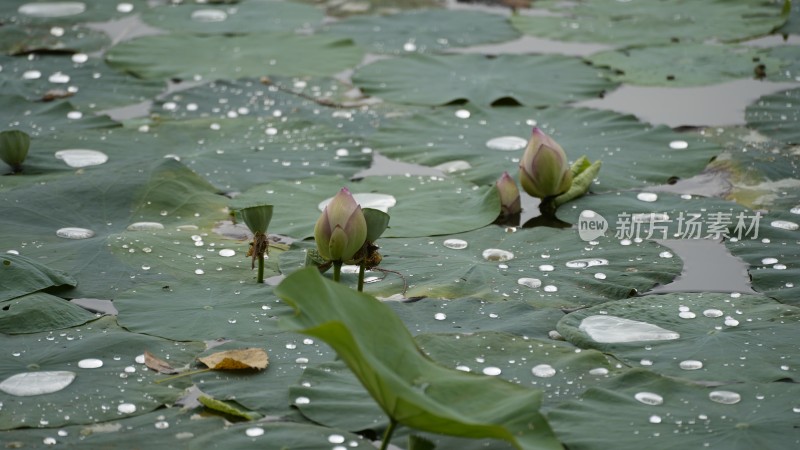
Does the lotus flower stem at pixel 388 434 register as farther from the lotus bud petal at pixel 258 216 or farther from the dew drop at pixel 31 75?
the dew drop at pixel 31 75

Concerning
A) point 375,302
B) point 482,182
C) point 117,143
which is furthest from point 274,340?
point 117,143

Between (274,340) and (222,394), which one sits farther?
(274,340)

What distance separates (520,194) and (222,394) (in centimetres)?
119

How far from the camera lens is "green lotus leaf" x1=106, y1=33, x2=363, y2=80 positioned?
12.1 ft

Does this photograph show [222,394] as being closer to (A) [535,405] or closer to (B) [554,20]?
(A) [535,405]

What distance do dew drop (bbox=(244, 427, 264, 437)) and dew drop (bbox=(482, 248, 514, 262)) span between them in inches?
31.7

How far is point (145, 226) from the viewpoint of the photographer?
101 inches

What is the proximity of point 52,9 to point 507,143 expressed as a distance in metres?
2.24

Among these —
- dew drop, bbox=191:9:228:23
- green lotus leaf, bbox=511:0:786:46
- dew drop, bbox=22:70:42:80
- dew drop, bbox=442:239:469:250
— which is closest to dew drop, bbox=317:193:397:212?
dew drop, bbox=442:239:469:250

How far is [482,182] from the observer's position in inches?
111

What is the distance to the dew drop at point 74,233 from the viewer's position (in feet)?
8.14

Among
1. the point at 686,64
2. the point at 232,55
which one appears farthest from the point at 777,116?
the point at 232,55

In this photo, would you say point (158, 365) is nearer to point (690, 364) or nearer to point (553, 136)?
point (690, 364)

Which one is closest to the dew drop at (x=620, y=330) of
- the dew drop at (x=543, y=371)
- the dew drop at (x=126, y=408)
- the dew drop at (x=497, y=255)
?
the dew drop at (x=543, y=371)
